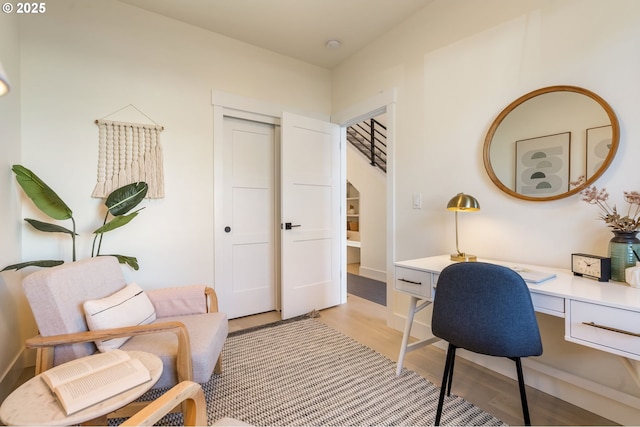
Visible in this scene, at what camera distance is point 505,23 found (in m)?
1.90

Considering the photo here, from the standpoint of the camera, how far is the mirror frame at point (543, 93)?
4.91ft

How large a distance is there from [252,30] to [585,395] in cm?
362

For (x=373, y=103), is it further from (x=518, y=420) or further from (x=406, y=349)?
(x=518, y=420)

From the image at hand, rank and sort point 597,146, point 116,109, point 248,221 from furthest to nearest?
point 248,221, point 116,109, point 597,146

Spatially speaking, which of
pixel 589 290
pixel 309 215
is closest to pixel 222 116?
pixel 309 215

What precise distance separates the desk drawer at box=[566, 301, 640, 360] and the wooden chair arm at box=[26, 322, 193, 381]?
5.61 ft

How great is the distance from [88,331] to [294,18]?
270 centimetres

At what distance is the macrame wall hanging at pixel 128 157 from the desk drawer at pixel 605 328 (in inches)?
110

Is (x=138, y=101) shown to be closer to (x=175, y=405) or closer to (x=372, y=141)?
(x=175, y=405)

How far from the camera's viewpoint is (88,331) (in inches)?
53.2

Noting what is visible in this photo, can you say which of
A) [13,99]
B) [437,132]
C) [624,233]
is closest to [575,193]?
[624,233]

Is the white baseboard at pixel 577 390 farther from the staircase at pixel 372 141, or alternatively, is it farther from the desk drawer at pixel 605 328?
the staircase at pixel 372 141

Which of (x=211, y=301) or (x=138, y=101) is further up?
(x=138, y=101)

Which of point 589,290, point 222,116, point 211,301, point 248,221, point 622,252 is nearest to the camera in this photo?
point 589,290
